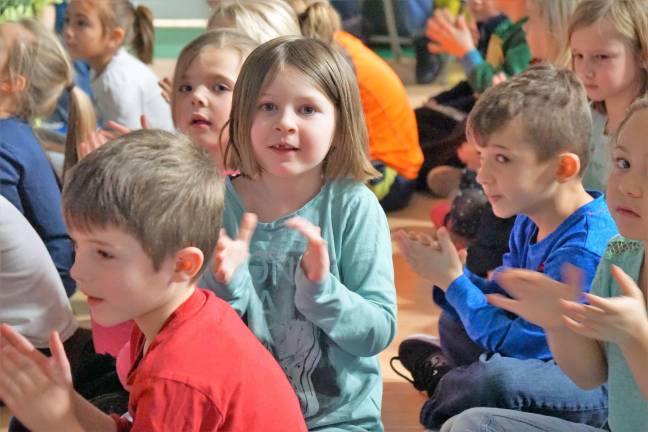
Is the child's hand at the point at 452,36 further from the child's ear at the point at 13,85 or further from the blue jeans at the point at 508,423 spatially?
the blue jeans at the point at 508,423

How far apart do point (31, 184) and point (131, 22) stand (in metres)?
1.53

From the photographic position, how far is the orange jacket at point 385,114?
3.73 metres

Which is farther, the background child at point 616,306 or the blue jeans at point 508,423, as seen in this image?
the blue jeans at point 508,423

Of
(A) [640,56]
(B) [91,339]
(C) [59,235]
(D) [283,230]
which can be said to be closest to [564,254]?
(D) [283,230]

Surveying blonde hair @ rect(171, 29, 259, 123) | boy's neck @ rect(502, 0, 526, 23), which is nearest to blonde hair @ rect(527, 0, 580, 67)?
boy's neck @ rect(502, 0, 526, 23)

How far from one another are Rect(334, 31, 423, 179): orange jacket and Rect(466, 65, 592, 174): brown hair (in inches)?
64.1

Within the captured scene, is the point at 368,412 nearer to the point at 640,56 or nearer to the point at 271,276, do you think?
the point at 271,276

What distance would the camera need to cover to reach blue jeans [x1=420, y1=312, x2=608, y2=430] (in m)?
2.01

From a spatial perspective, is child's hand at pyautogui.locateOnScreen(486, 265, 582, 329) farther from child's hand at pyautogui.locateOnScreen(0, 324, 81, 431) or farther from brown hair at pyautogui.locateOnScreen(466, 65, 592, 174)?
child's hand at pyautogui.locateOnScreen(0, 324, 81, 431)

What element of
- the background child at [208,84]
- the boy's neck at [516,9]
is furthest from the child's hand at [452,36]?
the background child at [208,84]

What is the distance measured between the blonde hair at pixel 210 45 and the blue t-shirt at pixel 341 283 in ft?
1.76

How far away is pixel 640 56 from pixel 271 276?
1159 millimetres

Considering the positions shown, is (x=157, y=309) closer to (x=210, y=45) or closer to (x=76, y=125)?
(x=210, y=45)

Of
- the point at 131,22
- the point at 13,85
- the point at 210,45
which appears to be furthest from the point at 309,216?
the point at 131,22
